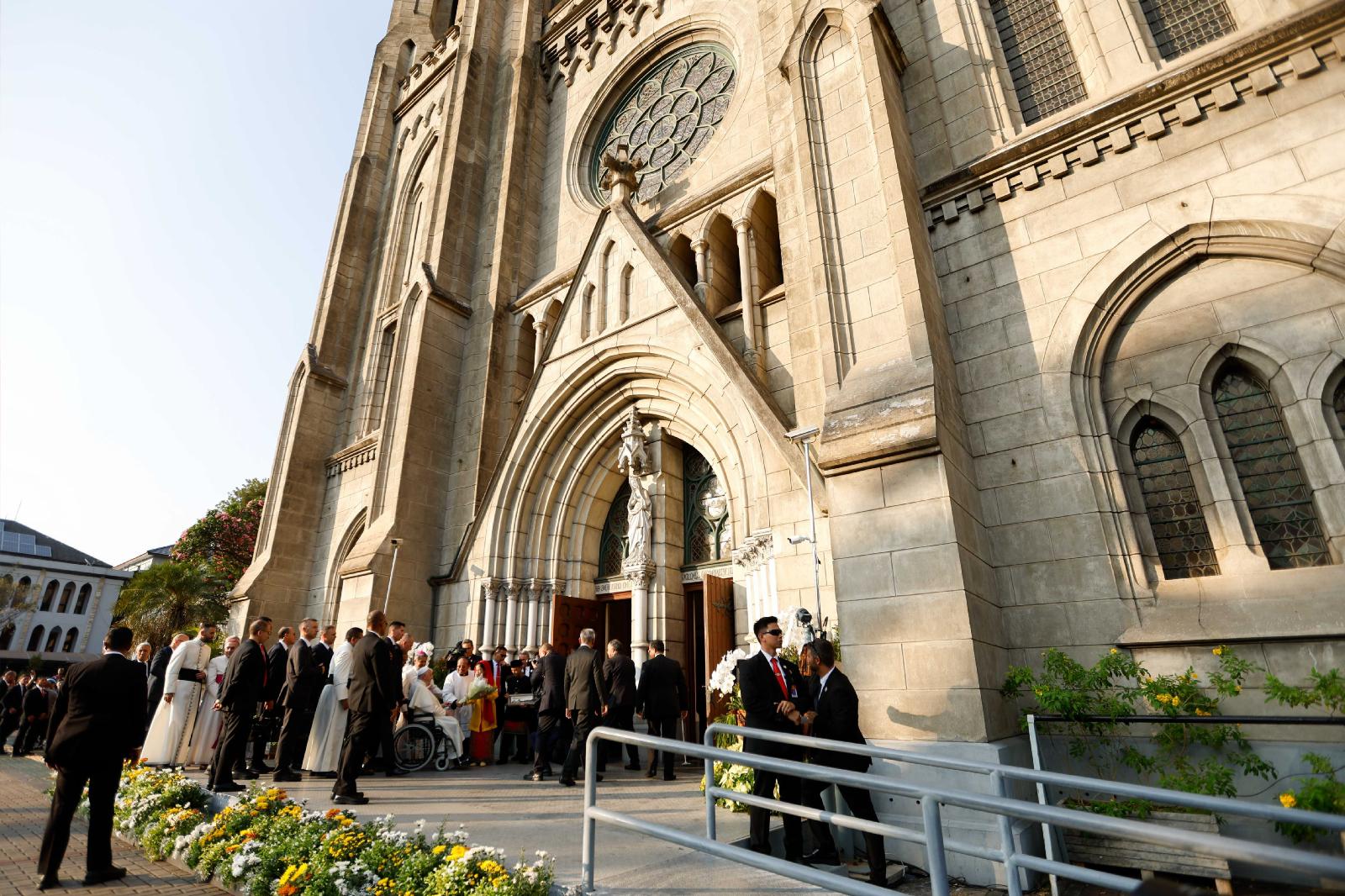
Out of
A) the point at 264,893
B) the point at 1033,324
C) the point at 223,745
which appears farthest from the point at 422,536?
the point at 1033,324

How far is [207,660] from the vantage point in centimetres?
835

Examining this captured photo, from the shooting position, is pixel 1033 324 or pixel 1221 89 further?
pixel 1033 324

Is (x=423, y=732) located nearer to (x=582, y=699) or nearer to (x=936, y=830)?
(x=582, y=699)

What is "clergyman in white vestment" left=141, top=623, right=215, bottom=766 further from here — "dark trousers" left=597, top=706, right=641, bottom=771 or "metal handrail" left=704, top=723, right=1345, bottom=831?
"metal handrail" left=704, top=723, right=1345, bottom=831

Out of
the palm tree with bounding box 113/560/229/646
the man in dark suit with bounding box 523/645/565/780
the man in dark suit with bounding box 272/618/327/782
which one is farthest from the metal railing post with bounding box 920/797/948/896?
the palm tree with bounding box 113/560/229/646

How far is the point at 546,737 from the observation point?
24.5ft

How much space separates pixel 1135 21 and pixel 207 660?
13932 millimetres

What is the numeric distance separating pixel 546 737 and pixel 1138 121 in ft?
31.1

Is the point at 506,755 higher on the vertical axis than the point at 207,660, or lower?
lower

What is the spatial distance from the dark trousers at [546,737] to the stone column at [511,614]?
3.31m

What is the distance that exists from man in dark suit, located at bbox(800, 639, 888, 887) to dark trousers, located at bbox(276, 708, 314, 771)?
5.64m

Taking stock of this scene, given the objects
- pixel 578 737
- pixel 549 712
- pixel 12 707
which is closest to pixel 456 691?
pixel 549 712

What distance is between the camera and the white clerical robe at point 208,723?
8289 millimetres

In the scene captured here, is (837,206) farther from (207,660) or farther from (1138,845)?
(207,660)
